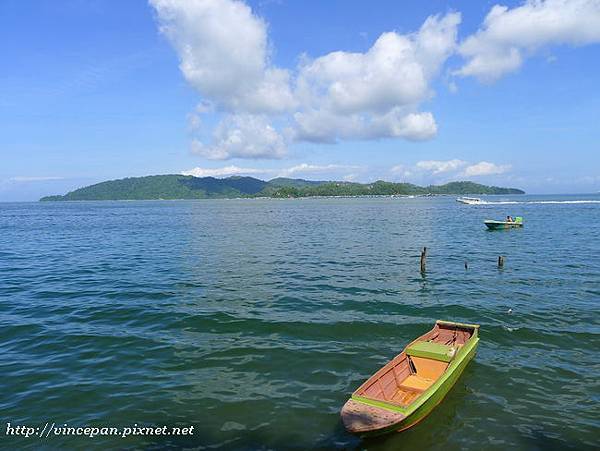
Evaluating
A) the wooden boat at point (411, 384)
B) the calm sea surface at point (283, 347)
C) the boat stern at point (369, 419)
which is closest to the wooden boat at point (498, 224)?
the calm sea surface at point (283, 347)

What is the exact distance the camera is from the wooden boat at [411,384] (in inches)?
461

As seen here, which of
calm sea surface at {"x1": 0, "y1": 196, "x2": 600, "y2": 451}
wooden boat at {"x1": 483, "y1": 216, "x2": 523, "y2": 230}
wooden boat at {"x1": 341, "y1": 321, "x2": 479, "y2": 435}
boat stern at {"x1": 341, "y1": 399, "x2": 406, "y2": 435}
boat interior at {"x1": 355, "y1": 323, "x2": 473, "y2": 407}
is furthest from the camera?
wooden boat at {"x1": 483, "y1": 216, "x2": 523, "y2": 230}

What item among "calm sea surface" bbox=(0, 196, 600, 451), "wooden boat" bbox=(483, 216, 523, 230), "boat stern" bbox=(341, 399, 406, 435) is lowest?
"calm sea surface" bbox=(0, 196, 600, 451)

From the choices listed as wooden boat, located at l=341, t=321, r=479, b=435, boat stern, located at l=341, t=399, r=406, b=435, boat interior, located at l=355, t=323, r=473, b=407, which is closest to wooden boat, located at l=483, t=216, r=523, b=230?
wooden boat, located at l=341, t=321, r=479, b=435

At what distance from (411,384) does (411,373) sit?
0.71m

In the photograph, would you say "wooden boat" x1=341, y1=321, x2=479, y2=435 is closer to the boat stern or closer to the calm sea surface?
the boat stern

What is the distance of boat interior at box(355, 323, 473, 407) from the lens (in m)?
13.7

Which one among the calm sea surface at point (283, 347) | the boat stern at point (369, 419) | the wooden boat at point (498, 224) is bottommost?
the calm sea surface at point (283, 347)

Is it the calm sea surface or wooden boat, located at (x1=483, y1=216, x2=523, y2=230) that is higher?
wooden boat, located at (x1=483, y1=216, x2=523, y2=230)

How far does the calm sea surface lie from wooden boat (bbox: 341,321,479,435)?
0.80 metres

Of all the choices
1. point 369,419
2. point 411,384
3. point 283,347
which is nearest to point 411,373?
point 411,384

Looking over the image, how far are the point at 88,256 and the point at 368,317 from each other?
36.4 m

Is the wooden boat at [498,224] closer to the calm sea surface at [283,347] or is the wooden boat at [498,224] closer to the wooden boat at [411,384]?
the calm sea surface at [283,347]

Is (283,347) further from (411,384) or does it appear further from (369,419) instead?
(369,419)
